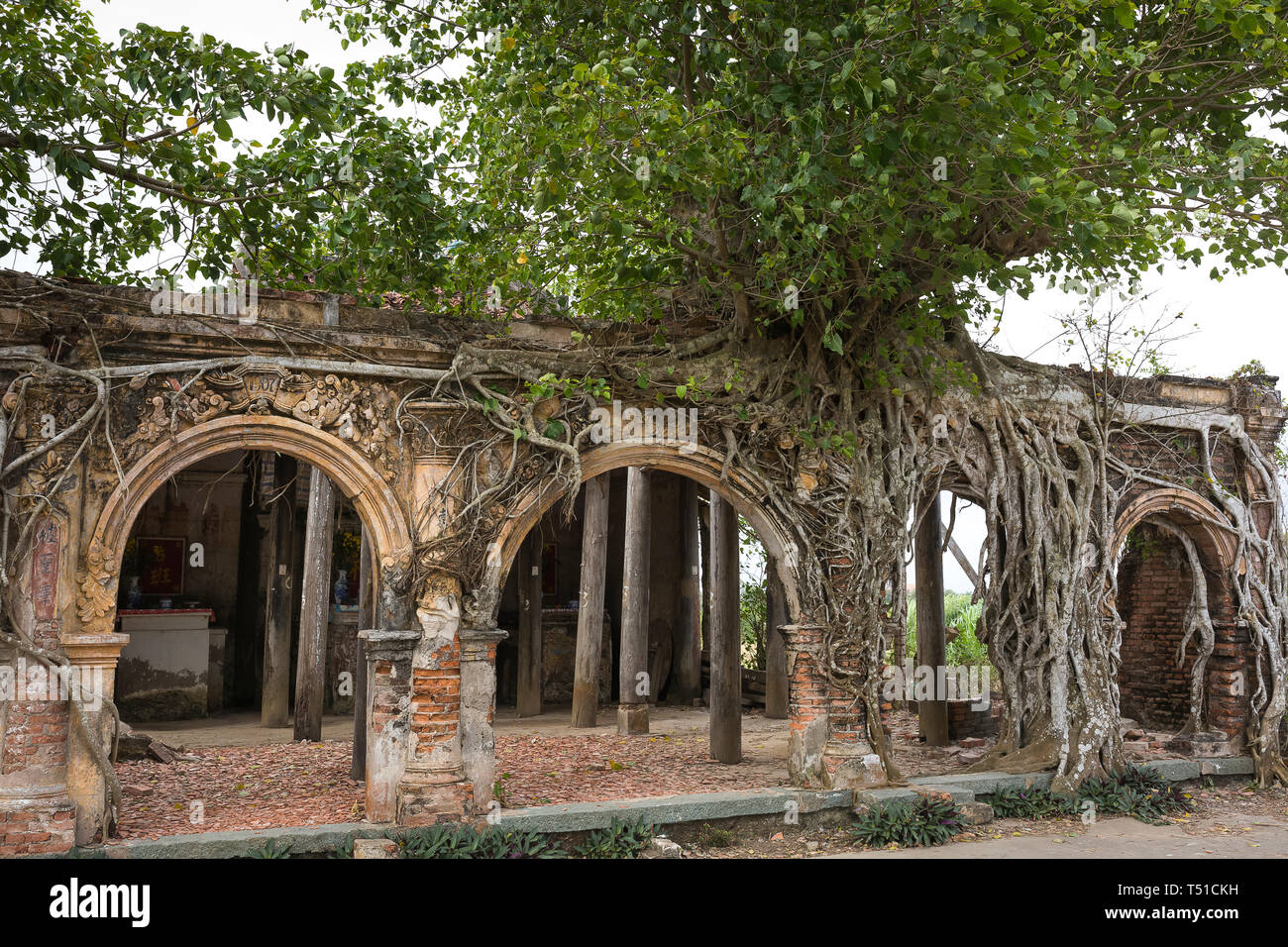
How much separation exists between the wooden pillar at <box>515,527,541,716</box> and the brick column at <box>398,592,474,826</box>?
Answer: 5.91 m

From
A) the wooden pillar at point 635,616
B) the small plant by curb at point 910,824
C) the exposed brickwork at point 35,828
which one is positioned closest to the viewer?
the exposed brickwork at point 35,828

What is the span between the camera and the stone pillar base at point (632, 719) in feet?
38.1

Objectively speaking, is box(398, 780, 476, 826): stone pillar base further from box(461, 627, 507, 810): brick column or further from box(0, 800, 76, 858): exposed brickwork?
box(0, 800, 76, 858): exposed brickwork

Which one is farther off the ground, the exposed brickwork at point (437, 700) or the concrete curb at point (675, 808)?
the exposed brickwork at point (437, 700)

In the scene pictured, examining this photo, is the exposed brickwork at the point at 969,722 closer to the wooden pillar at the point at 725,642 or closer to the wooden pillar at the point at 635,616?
the wooden pillar at the point at 725,642

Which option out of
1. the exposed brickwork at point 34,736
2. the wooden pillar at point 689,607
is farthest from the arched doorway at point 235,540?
the wooden pillar at point 689,607

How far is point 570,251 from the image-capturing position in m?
8.34

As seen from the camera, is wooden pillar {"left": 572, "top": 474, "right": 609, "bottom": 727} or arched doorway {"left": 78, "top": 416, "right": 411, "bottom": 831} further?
wooden pillar {"left": 572, "top": 474, "right": 609, "bottom": 727}

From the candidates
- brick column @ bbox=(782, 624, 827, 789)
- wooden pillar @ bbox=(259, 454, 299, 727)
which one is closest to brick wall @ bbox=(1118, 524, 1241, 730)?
brick column @ bbox=(782, 624, 827, 789)

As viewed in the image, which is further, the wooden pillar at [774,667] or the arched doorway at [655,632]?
the wooden pillar at [774,667]

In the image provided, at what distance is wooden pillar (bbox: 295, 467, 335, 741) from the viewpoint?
1036 centimetres

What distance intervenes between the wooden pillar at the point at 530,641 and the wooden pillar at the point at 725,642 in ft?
11.3

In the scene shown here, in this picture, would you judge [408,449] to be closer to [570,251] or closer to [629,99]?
[570,251]

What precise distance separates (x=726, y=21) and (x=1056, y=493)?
524 centimetres
